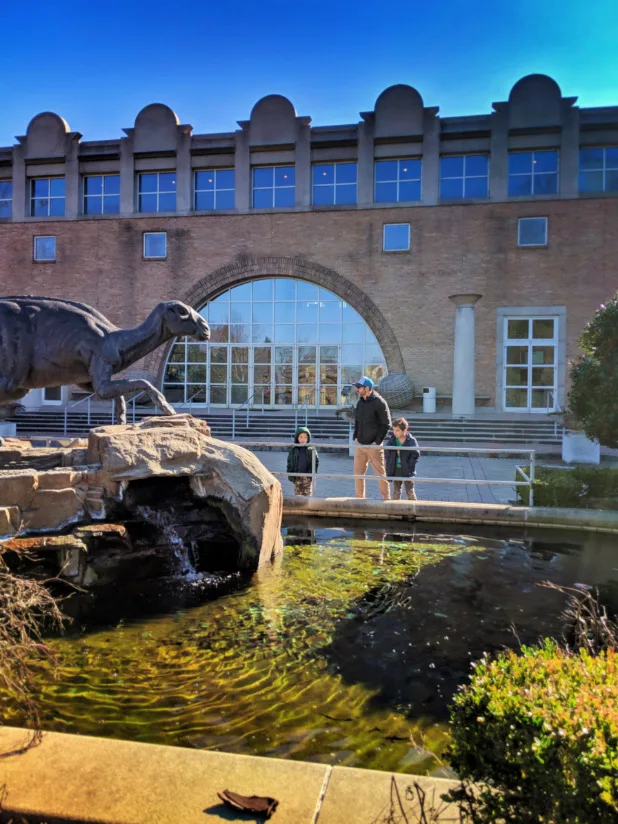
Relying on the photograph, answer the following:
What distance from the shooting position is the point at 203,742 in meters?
3.30

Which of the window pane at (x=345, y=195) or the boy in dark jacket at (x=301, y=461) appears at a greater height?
the window pane at (x=345, y=195)

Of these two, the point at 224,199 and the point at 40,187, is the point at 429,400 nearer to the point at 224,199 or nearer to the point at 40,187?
the point at 224,199

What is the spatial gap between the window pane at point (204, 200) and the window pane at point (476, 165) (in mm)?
10901

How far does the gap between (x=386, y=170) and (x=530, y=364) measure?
1002 centimetres

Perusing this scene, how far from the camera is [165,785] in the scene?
→ 233cm

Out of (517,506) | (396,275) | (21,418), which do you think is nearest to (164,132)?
(396,275)

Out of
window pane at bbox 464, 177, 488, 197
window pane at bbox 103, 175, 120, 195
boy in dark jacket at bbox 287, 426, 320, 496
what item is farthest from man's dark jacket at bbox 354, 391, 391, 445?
window pane at bbox 103, 175, 120, 195

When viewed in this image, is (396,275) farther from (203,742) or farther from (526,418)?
(203,742)

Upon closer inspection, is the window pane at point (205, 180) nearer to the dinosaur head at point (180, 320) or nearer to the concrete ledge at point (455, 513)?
the dinosaur head at point (180, 320)

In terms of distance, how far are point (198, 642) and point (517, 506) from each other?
215 inches

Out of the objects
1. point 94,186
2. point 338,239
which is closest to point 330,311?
point 338,239

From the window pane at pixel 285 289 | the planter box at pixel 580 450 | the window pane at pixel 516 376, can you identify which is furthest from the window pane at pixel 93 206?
the planter box at pixel 580 450

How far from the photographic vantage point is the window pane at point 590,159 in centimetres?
2480

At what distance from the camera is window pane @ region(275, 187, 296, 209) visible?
27.2 m
